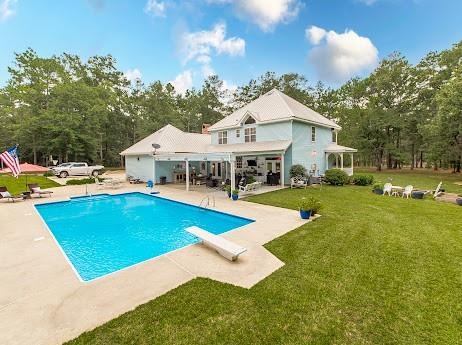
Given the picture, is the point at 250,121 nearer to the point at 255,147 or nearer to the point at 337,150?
the point at 255,147

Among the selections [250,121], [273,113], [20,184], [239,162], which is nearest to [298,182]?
[273,113]

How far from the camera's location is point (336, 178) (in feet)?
63.2

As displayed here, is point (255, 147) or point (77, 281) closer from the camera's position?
point (77, 281)

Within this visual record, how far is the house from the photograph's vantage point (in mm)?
19328

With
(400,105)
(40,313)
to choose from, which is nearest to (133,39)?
(40,313)

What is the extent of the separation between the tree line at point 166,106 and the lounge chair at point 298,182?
16.9 m

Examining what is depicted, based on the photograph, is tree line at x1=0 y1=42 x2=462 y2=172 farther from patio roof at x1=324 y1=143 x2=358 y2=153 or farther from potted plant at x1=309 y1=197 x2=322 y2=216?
potted plant at x1=309 y1=197 x2=322 y2=216

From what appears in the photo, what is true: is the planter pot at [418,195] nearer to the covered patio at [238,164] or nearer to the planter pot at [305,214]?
the covered patio at [238,164]

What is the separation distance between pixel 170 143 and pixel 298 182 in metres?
13.5

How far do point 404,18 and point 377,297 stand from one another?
21671mm

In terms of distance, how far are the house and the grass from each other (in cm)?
1151

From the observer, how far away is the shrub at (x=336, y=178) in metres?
19.3

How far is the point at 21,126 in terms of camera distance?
110ft

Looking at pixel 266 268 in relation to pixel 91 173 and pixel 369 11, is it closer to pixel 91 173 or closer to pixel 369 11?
pixel 369 11
